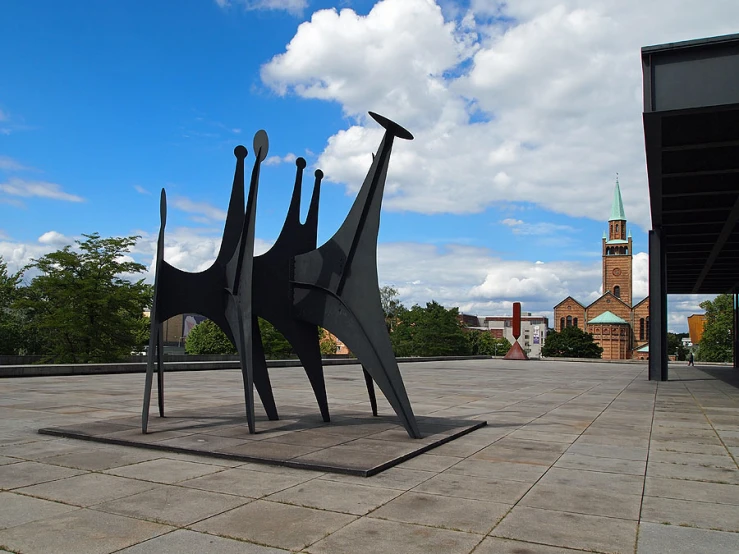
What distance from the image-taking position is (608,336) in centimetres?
11888

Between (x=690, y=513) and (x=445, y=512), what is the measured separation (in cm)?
215

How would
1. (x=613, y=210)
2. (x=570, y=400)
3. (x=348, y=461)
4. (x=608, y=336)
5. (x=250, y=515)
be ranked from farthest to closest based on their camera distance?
(x=613, y=210) < (x=608, y=336) < (x=570, y=400) < (x=348, y=461) < (x=250, y=515)

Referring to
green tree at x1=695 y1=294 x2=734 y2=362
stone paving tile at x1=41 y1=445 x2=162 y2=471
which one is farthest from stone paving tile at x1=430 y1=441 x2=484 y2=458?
green tree at x1=695 y1=294 x2=734 y2=362

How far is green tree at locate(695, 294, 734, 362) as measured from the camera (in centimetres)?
7662

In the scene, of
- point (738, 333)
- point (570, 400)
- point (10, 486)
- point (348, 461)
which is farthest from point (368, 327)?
point (738, 333)

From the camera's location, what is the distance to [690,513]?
17.8 feet

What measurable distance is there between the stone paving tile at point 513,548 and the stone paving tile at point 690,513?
4.15 feet

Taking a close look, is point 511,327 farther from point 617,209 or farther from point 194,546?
point 194,546

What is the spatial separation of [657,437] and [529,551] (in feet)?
20.7

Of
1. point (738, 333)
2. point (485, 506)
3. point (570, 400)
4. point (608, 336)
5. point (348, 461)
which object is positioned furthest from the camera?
point (608, 336)

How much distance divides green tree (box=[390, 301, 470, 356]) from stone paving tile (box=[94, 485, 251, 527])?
61894mm

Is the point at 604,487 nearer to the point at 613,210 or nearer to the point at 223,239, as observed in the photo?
the point at 223,239

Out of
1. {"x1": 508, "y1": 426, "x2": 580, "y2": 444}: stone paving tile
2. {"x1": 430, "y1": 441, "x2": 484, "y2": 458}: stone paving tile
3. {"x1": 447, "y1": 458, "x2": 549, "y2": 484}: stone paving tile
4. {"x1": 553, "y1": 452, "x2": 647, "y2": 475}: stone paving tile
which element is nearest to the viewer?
{"x1": 447, "y1": 458, "x2": 549, "y2": 484}: stone paving tile

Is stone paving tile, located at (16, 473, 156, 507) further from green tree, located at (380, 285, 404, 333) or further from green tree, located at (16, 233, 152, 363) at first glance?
green tree, located at (380, 285, 404, 333)
